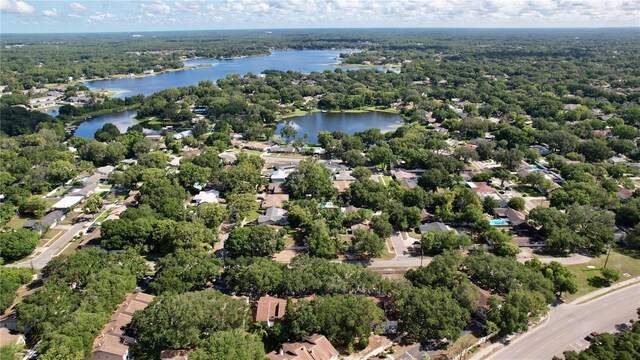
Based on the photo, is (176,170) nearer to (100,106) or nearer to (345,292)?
(345,292)

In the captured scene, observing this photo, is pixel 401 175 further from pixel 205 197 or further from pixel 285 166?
pixel 205 197

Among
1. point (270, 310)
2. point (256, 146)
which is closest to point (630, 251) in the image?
point (270, 310)

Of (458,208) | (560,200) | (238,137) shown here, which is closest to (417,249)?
(458,208)

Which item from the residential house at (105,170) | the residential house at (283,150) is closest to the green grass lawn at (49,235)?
the residential house at (105,170)

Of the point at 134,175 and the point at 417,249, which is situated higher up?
the point at 134,175

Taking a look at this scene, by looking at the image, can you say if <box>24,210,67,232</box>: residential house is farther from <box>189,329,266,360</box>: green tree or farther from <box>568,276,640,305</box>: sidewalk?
<box>568,276,640,305</box>: sidewalk

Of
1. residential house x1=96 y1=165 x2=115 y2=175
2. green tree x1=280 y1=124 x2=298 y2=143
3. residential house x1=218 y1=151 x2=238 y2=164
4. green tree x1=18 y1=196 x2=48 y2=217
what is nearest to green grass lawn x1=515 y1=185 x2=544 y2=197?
residential house x1=218 y1=151 x2=238 y2=164
